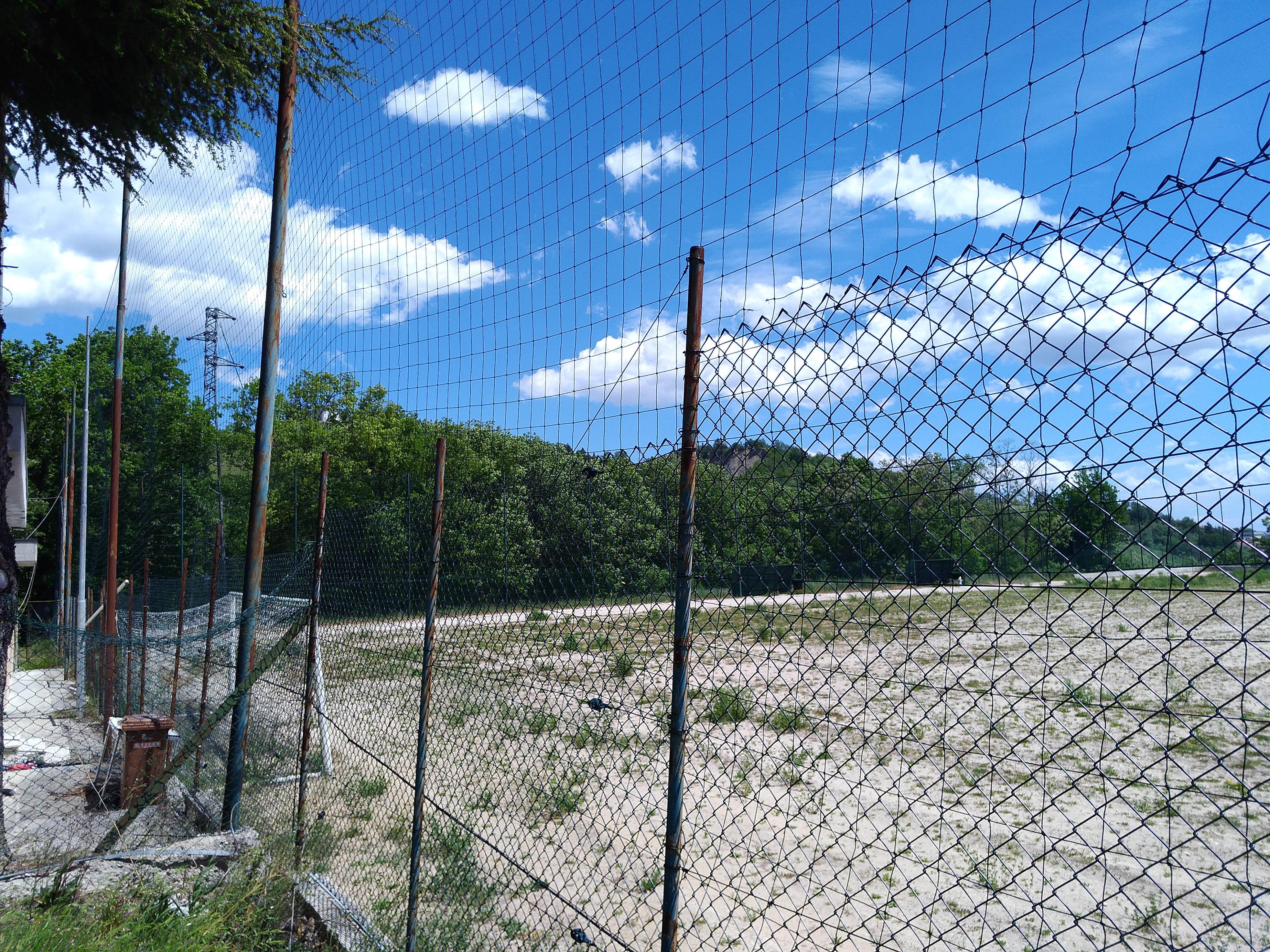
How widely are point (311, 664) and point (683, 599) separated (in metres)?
3.51

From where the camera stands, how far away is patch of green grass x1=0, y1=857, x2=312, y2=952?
373 cm

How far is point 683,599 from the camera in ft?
8.17

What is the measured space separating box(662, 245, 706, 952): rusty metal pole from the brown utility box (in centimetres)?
633

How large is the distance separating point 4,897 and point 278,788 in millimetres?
2106

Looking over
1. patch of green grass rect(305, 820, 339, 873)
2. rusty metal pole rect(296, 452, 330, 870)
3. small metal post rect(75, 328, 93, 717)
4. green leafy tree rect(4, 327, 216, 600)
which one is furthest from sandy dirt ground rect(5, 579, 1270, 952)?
green leafy tree rect(4, 327, 216, 600)

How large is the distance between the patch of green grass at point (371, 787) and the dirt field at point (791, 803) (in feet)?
0.13

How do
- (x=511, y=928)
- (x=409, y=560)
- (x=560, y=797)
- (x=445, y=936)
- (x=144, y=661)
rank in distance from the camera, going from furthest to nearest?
(x=144, y=661), (x=560, y=797), (x=409, y=560), (x=511, y=928), (x=445, y=936)

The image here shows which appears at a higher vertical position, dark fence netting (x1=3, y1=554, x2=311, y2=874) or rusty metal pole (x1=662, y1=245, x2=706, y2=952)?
rusty metal pole (x1=662, y1=245, x2=706, y2=952)

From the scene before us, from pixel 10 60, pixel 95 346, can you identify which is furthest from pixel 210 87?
pixel 95 346

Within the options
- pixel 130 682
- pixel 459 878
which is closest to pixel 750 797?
pixel 459 878

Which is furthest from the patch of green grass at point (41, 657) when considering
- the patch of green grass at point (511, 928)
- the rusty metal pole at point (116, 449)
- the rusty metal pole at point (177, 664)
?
the patch of green grass at point (511, 928)

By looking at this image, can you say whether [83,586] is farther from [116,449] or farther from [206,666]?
[206,666]

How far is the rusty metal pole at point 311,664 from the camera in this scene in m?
4.94

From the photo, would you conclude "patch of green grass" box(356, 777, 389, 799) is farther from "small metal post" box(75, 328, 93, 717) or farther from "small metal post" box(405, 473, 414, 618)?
"small metal post" box(75, 328, 93, 717)
